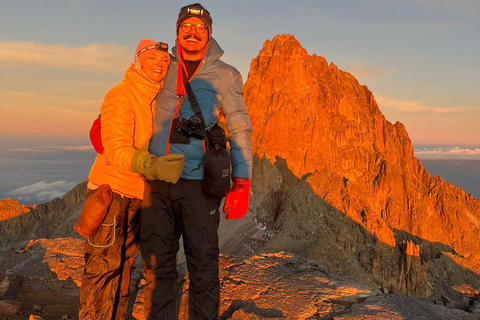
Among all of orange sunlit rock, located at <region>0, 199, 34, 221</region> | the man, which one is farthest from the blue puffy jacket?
orange sunlit rock, located at <region>0, 199, 34, 221</region>

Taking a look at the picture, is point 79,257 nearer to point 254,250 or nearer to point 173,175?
point 173,175

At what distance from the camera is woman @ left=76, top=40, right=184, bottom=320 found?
10.2ft

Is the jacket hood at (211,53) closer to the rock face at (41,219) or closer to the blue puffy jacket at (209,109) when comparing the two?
the blue puffy jacket at (209,109)

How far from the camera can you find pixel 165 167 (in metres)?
2.91

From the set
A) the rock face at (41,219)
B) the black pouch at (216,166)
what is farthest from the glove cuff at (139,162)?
the rock face at (41,219)

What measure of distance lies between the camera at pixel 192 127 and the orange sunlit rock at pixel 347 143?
73.1 meters

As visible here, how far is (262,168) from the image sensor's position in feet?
259

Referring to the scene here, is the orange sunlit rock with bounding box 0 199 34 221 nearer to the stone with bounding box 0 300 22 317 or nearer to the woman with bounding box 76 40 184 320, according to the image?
the stone with bounding box 0 300 22 317

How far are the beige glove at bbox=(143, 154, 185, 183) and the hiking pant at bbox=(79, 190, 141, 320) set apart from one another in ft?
3.03

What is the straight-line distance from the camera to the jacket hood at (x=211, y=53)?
3.42 metres

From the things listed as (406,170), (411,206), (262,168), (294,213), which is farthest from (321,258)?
(406,170)

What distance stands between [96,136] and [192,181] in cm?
109

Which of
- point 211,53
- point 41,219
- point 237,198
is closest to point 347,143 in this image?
point 41,219

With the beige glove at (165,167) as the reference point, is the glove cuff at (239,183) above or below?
below
